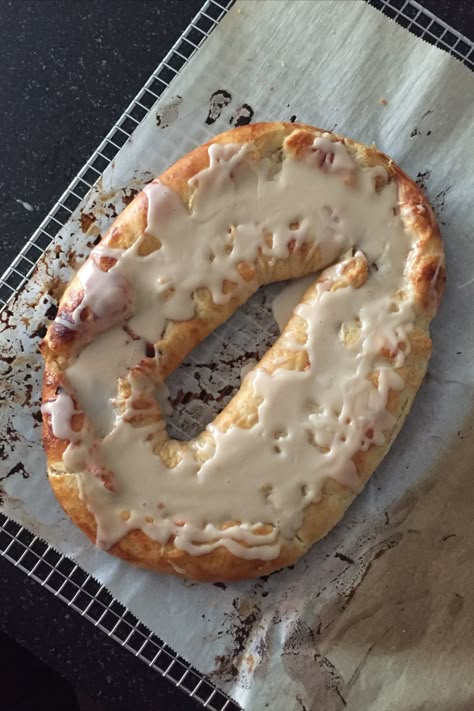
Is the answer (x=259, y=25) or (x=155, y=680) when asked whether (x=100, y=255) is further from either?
(x=155, y=680)

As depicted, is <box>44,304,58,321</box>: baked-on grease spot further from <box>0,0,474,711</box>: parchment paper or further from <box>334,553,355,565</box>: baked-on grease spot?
<box>334,553,355,565</box>: baked-on grease spot

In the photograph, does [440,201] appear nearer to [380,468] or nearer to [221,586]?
[380,468]

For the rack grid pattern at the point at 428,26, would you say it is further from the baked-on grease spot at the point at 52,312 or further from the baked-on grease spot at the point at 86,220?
the baked-on grease spot at the point at 52,312

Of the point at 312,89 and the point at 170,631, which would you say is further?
the point at 312,89

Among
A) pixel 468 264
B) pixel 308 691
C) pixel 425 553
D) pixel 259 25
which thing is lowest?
pixel 308 691

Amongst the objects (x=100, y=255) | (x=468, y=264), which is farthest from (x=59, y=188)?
(x=468, y=264)

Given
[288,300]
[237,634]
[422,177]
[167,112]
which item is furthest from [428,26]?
[237,634]

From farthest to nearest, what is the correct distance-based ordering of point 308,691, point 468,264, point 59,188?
point 59,188 → point 468,264 → point 308,691
